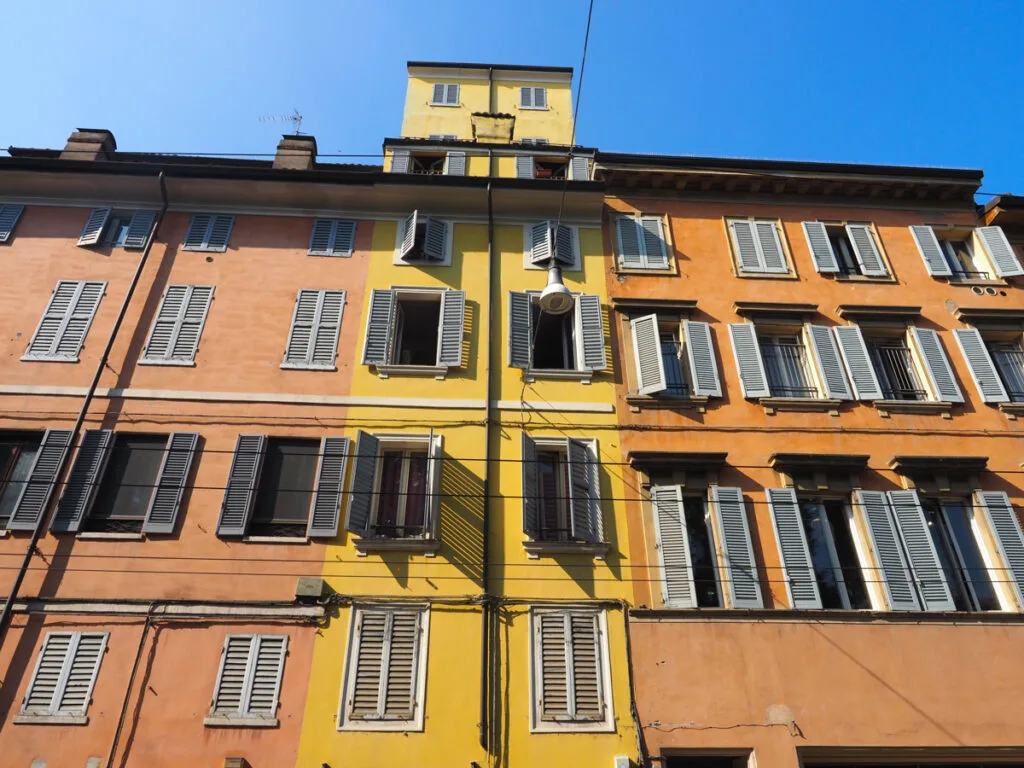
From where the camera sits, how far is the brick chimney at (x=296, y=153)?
16.2 meters

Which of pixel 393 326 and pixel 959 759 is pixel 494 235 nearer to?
pixel 393 326

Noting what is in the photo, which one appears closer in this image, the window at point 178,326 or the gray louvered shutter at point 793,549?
the gray louvered shutter at point 793,549

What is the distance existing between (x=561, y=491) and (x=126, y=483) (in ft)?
23.8

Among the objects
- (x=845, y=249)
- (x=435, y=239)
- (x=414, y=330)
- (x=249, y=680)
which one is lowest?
(x=249, y=680)

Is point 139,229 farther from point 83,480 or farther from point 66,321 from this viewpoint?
point 83,480

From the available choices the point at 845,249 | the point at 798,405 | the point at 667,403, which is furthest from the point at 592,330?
the point at 845,249

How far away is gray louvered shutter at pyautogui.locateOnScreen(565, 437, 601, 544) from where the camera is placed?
11.0 m

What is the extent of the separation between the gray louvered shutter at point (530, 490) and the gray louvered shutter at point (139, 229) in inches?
359

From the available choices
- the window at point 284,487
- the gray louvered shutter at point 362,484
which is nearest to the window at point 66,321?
the window at point 284,487

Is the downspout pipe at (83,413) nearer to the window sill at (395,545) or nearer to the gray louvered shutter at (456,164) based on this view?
the window sill at (395,545)

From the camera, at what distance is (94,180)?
47.5ft

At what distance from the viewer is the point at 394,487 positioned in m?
11.6

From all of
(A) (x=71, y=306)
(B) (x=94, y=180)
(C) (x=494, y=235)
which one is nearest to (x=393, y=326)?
(C) (x=494, y=235)

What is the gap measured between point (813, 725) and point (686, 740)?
1.85 meters
